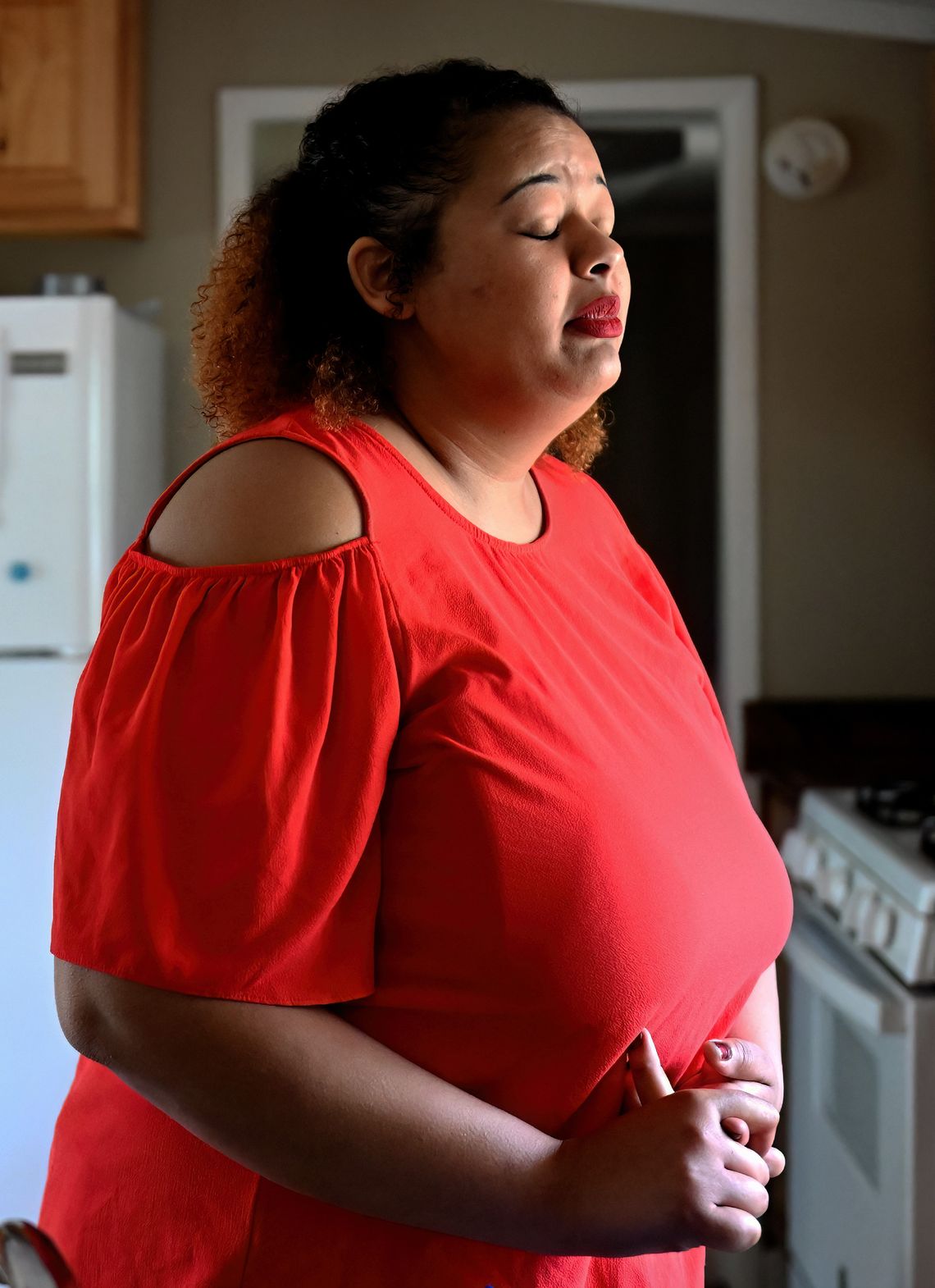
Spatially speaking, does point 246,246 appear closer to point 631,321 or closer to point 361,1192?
point 361,1192

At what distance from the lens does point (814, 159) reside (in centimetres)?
245

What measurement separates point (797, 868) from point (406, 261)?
5.15 feet

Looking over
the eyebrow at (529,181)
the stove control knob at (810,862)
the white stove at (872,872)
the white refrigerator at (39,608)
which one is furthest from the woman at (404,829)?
the white refrigerator at (39,608)

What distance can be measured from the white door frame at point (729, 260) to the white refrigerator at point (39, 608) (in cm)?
53

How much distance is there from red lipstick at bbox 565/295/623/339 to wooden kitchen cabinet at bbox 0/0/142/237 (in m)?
1.92

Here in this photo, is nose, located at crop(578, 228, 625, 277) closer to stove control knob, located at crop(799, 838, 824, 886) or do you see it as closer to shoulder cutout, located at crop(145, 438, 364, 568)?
shoulder cutout, located at crop(145, 438, 364, 568)

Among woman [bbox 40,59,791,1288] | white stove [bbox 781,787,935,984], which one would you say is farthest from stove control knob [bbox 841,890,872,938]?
woman [bbox 40,59,791,1288]

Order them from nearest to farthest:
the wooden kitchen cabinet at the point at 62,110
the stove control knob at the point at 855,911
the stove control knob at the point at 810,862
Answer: the stove control knob at the point at 855,911 → the stove control knob at the point at 810,862 → the wooden kitchen cabinet at the point at 62,110

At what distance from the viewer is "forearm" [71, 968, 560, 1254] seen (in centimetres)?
63

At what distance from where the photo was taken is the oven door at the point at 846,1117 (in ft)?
5.36

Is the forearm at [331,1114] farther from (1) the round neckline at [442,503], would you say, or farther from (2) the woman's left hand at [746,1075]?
(1) the round neckline at [442,503]

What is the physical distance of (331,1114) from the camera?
2.11 feet

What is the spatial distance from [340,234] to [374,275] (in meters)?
0.05

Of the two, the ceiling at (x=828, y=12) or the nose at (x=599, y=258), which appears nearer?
the nose at (x=599, y=258)
